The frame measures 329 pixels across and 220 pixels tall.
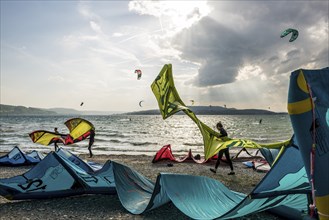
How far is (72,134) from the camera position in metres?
20.5

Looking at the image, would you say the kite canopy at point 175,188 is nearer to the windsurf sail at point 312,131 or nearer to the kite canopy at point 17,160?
the windsurf sail at point 312,131

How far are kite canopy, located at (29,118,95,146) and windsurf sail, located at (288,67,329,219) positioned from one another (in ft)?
59.4

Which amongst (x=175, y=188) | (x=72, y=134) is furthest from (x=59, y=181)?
(x=72, y=134)

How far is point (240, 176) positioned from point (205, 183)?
23.3 ft

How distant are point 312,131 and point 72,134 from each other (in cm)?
1877

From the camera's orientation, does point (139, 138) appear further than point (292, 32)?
Yes

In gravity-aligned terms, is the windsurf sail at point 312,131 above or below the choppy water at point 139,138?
above

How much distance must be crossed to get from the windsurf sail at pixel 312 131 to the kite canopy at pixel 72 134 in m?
18.1

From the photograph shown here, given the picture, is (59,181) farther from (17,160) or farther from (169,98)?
(17,160)

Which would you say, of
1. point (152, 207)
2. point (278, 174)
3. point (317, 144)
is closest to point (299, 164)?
point (278, 174)

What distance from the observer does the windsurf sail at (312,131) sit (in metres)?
3.84

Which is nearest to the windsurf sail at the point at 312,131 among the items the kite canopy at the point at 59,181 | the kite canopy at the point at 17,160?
the kite canopy at the point at 59,181

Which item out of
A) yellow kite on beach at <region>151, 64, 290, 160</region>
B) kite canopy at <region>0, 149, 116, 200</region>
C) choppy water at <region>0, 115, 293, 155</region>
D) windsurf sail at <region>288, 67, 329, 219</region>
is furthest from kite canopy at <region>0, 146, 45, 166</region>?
windsurf sail at <region>288, 67, 329, 219</region>

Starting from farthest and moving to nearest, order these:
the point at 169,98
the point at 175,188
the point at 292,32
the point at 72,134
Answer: the point at 72,134
the point at 292,32
the point at 169,98
the point at 175,188
